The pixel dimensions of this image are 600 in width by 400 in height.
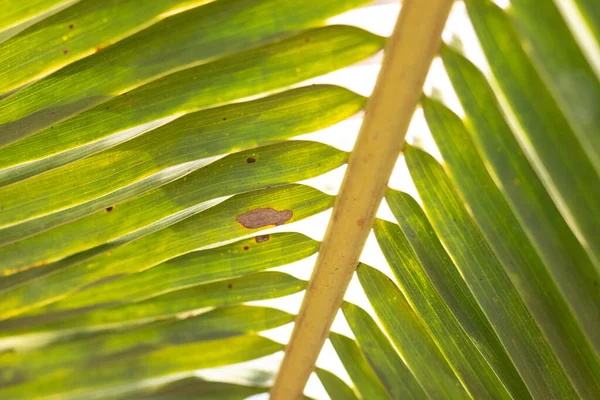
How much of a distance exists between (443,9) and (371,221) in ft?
1.29

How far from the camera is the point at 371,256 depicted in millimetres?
1041

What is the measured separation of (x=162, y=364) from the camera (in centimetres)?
122

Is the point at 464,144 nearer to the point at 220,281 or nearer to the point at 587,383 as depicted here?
the point at 587,383

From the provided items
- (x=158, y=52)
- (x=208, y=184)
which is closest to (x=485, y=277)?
(x=208, y=184)

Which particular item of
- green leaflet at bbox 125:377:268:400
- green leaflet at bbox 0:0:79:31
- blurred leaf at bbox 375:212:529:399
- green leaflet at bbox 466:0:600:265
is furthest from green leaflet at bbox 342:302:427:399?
green leaflet at bbox 0:0:79:31

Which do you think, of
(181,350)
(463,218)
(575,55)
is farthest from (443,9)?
(181,350)

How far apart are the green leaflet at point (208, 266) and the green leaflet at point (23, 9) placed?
20.1 inches

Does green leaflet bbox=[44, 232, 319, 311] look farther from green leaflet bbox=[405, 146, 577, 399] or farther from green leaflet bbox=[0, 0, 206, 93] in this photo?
green leaflet bbox=[0, 0, 206, 93]

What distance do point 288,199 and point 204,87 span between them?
26 cm

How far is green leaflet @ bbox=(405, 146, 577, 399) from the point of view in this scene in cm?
88

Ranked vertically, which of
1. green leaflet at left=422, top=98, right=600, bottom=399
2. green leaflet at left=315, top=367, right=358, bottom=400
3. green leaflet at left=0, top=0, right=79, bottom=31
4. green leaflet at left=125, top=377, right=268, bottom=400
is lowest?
green leaflet at left=125, top=377, right=268, bottom=400

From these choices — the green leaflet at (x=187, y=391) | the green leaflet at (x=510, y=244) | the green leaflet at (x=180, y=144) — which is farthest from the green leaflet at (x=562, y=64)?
the green leaflet at (x=187, y=391)

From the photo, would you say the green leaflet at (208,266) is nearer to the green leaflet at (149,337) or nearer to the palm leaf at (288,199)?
the palm leaf at (288,199)

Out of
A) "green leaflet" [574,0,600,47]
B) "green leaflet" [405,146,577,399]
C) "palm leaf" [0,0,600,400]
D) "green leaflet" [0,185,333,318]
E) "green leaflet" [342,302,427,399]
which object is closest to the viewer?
"green leaflet" [574,0,600,47]
